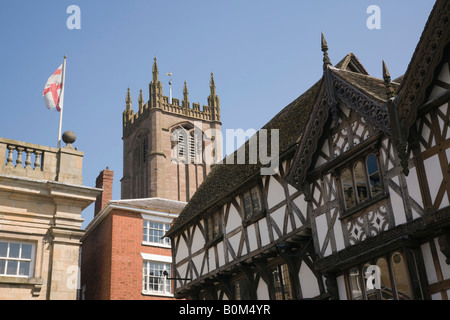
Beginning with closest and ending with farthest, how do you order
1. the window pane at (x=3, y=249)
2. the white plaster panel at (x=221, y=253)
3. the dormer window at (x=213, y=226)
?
the window pane at (x=3, y=249)
the white plaster panel at (x=221, y=253)
the dormer window at (x=213, y=226)

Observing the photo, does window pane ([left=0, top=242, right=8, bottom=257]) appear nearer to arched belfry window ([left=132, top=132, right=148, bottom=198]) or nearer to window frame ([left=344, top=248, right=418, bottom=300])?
window frame ([left=344, top=248, right=418, bottom=300])

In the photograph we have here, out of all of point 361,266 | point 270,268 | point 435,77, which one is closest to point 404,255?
→ point 361,266

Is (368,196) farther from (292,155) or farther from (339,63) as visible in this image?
(339,63)

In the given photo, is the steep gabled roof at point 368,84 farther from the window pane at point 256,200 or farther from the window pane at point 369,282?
the window pane at point 256,200

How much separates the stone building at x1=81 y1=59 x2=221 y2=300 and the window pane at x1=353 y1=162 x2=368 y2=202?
16465 mm

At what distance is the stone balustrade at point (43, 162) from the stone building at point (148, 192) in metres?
11.4

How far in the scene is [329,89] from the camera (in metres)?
15.1

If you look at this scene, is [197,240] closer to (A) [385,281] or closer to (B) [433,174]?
(A) [385,281]

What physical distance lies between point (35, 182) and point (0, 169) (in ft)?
3.48

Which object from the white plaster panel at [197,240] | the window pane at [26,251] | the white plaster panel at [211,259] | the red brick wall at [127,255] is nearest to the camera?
the window pane at [26,251]

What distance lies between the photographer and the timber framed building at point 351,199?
12266mm

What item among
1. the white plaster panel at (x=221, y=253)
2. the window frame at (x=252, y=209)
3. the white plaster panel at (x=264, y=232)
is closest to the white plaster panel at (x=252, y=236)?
the window frame at (x=252, y=209)

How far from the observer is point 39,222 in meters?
16.5

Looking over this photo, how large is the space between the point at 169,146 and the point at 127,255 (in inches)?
1590
